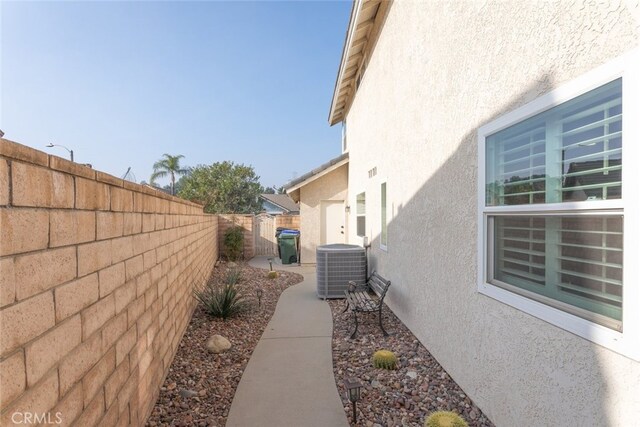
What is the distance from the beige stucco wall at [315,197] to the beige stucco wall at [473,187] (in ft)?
19.4

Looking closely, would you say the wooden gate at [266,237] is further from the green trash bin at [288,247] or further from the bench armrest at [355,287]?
the bench armrest at [355,287]

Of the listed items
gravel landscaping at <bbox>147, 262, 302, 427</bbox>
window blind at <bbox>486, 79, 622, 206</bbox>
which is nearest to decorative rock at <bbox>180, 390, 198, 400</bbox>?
gravel landscaping at <bbox>147, 262, 302, 427</bbox>

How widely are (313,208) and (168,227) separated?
8.27 m

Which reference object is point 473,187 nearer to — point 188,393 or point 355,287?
point 188,393

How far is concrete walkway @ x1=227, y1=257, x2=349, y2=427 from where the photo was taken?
316 cm

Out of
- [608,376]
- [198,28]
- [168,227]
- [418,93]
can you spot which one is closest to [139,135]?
[198,28]

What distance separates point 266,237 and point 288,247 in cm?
300

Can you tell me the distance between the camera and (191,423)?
9.97 feet

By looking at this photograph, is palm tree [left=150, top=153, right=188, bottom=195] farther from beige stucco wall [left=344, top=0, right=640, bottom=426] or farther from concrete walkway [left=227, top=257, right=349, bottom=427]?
beige stucco wall [left=344, top=0, right=640, bottom=426]

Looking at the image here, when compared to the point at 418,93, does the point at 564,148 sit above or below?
below

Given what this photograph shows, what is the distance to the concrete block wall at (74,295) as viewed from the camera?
1327 millimetres

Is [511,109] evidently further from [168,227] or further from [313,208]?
[313,208]

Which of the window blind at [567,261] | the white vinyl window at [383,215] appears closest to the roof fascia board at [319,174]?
the white vinyl window at [383,215]

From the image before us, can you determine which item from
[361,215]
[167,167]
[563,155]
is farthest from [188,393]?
[167,167]
